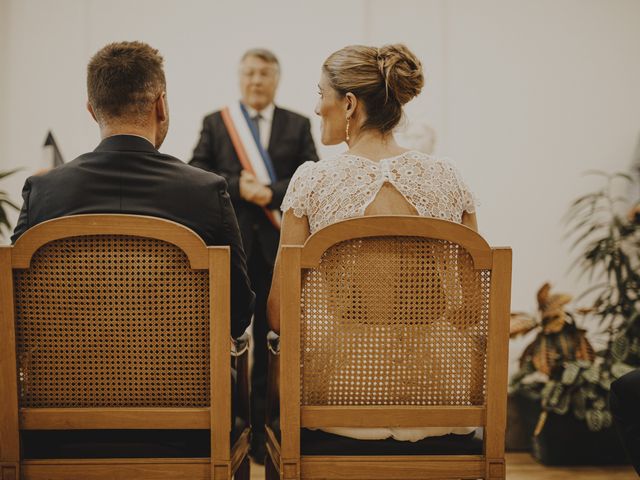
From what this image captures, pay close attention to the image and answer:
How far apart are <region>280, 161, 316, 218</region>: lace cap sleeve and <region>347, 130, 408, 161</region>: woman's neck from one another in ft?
0.45

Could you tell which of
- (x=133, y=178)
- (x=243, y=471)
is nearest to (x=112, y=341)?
(x=133, y=178)

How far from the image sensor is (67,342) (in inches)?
52.5

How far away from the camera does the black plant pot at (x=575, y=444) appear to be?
2818 mm

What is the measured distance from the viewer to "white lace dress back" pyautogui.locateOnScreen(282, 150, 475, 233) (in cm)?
159

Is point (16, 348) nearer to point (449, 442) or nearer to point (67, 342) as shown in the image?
point (67, 342)

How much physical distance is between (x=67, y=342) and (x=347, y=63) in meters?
0.94

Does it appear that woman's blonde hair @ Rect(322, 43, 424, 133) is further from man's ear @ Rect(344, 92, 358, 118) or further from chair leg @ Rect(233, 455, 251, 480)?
chair leg @ Rect(233, 455, 251, 480)

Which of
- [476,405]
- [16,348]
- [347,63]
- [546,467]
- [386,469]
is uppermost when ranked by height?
[347,63]

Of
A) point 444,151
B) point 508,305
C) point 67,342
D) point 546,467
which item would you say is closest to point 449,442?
point 508,305

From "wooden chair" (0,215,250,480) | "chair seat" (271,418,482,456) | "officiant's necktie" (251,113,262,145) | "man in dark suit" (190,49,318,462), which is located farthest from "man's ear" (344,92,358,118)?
"officiant's necktie" (251,113,262,145)

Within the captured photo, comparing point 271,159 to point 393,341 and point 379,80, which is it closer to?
point 379,80

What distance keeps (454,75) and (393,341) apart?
9.81 feet

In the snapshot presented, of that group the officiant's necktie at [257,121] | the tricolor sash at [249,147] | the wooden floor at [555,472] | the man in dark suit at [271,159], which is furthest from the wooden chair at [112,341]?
the officiant's necktie at [257,121]

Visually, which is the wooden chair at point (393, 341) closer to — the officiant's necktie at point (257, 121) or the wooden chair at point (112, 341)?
the wooden chair at point (112, 341)
